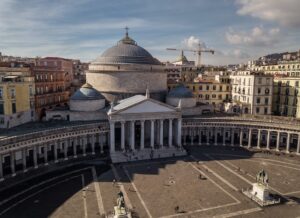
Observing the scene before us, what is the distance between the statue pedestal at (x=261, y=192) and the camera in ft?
121

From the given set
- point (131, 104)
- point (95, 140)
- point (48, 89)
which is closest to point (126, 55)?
point (48, 89)

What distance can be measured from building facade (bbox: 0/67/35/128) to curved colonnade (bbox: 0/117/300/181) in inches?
313

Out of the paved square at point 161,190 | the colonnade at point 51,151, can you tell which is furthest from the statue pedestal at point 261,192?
the colonnade at point 51,151

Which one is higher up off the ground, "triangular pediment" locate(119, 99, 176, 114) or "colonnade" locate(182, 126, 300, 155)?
"triangular pediment" locate(119, 99, 176, 114)

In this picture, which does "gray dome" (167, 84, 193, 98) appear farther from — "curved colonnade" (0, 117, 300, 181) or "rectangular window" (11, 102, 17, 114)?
"rectangular window" (11, 102, 17, 114)

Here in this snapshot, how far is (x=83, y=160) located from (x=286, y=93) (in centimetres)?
6203

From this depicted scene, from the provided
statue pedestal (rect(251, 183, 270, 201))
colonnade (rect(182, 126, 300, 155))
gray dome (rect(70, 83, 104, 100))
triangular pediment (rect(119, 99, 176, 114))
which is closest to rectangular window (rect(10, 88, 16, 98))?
gray dome (rect(70, 83, 104, 100))

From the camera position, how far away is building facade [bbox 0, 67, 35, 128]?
5181cm

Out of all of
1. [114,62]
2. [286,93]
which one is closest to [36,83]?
[114,62]

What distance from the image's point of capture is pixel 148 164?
168ft

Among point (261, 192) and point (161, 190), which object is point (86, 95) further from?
point (261, 192)

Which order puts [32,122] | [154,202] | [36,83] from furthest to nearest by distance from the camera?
[36,83], [32,122], [154,202]

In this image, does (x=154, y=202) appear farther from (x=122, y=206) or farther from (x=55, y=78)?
(x=55, y=78)

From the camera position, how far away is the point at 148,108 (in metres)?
55.5
